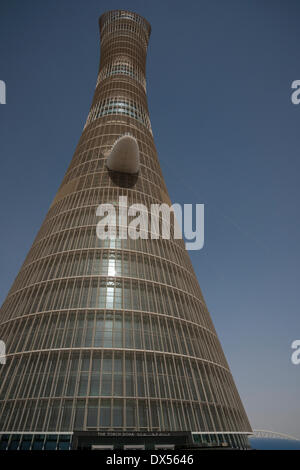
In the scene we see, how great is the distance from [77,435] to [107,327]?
835cm

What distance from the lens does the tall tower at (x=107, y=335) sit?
23031mm

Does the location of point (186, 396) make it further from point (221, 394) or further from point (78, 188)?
point (78, 188)

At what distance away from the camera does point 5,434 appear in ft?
73.7

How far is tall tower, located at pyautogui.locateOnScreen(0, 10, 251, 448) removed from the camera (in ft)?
75.6

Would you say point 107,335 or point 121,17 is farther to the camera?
point 121,17

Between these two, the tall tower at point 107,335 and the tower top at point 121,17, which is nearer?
the tall tower at point 107,335

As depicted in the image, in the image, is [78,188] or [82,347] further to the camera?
[78,188]

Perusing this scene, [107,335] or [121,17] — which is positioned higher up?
[121,17]

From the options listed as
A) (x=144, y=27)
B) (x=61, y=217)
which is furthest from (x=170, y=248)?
(x=144, y=27)

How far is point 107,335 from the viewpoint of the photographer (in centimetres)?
2661

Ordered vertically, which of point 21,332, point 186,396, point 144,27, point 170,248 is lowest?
point 186,396

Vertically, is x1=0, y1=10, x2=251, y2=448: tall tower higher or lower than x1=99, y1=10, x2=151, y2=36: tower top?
lower

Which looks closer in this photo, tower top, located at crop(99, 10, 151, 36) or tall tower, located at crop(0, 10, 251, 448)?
tall tower, located at crop(0, 10, 251, 448)
